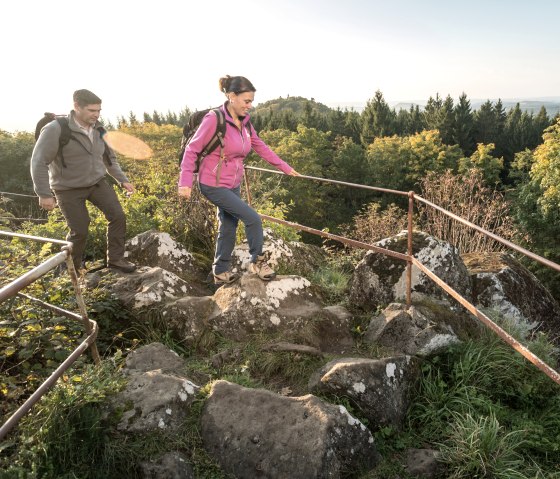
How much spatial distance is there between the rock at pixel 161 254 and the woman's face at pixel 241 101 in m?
2.34

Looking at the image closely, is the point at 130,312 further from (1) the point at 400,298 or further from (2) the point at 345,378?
(1) the point at 400,298

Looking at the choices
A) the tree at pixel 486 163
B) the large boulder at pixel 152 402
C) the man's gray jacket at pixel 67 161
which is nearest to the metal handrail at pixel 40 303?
the large boulder at pixel 152 402

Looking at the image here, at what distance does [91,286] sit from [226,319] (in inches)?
58.7

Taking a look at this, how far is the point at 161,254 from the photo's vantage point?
5.39 m

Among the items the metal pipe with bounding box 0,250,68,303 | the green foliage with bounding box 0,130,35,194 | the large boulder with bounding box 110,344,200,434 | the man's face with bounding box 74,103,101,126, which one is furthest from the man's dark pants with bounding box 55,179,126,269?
the green foliage with bounding box 0,130,35,194

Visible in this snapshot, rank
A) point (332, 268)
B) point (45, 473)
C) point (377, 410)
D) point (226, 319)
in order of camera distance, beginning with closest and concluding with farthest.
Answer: point (45, 473)
point (377, 410)
point (226, 319)
point (332, 268)

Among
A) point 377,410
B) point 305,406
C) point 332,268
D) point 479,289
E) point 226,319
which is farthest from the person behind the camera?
point 332,268

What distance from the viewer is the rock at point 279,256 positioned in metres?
5.17

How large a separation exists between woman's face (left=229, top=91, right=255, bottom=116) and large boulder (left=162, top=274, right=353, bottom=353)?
1.62 metres

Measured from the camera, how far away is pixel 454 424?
2.76 m

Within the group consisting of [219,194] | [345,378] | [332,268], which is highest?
[219,194]

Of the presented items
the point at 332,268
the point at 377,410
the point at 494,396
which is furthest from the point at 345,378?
the point at 332,268

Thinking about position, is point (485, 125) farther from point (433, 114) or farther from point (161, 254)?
point (161, 254)

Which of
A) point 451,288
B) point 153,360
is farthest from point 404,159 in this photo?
point 153,360
